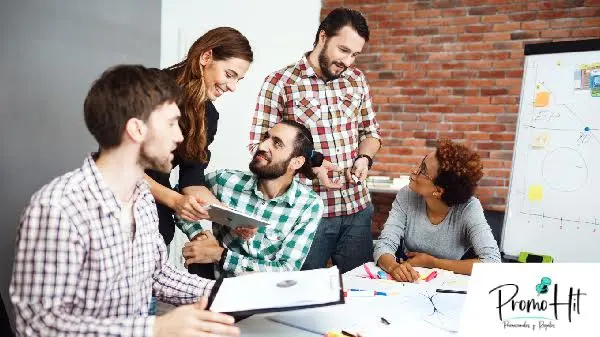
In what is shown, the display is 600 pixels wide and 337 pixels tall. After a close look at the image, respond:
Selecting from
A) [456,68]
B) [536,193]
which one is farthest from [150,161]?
[456,68]

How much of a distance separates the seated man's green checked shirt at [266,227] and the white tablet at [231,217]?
32 cm

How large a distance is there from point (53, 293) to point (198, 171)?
953 millimetres

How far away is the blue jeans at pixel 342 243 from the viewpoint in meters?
2.52

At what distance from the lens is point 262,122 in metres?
2.53

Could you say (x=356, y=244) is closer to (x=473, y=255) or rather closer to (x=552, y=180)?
(x=473, y=255)

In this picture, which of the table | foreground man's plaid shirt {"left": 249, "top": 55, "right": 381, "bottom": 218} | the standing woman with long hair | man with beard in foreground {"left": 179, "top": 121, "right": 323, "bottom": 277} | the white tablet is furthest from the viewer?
foreground man's plaid shirt {"left": 249, "top": 55, "right": 381, "bottom": 218}

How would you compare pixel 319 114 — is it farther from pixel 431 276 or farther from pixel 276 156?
pixel 431 276

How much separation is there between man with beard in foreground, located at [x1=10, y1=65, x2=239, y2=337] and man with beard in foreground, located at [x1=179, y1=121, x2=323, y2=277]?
58 centimetres

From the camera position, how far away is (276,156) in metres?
2.23

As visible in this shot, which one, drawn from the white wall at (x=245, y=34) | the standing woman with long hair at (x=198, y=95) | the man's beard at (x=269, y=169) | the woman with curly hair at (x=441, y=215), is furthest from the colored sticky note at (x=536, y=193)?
the white wall at (x=245, y=34)

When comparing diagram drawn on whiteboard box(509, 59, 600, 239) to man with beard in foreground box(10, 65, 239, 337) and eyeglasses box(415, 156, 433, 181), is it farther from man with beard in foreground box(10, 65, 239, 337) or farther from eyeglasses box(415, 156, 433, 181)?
man with beard in foreground box(10, 65, 239, 337)

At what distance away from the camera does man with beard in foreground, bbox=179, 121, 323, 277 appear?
1.95m

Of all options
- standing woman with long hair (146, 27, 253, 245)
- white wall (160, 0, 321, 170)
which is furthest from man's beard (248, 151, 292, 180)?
white wall (160, 0, 321, 170)

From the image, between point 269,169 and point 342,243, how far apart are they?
592mm
